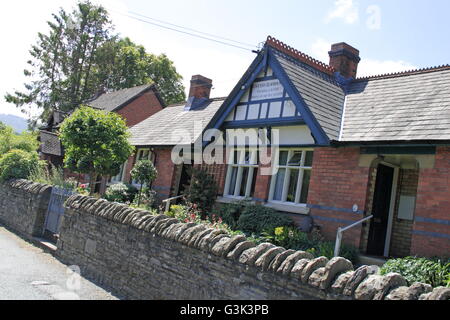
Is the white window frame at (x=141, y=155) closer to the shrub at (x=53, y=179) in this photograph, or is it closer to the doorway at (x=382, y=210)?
the shrub at (x=53, y=179)

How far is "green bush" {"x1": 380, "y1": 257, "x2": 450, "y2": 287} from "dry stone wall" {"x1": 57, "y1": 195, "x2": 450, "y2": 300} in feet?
3.99

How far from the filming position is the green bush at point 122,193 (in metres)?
16.5

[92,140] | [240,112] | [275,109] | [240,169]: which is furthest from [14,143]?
[275,109]

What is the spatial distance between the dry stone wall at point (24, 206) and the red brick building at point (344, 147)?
5461mm

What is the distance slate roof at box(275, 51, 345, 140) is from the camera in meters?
11.1

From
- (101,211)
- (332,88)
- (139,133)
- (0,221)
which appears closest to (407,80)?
(332,88)

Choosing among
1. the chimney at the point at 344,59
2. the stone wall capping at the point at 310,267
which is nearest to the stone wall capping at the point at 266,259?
the stone wall capping at the point at 310,267

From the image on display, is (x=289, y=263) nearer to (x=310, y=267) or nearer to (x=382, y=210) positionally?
(x=310, y=267)

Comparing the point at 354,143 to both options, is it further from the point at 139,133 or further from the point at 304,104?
the point at 139,133

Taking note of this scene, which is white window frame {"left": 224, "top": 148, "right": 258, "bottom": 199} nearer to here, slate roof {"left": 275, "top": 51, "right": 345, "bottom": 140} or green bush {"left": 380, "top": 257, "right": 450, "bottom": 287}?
slate roof {"left": 275, "top": 51, "right": 345, "bottom": 140}

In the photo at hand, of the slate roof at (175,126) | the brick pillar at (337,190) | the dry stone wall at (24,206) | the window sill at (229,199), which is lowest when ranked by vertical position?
the dry stone wall at (24,206)

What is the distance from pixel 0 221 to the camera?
15.6m
